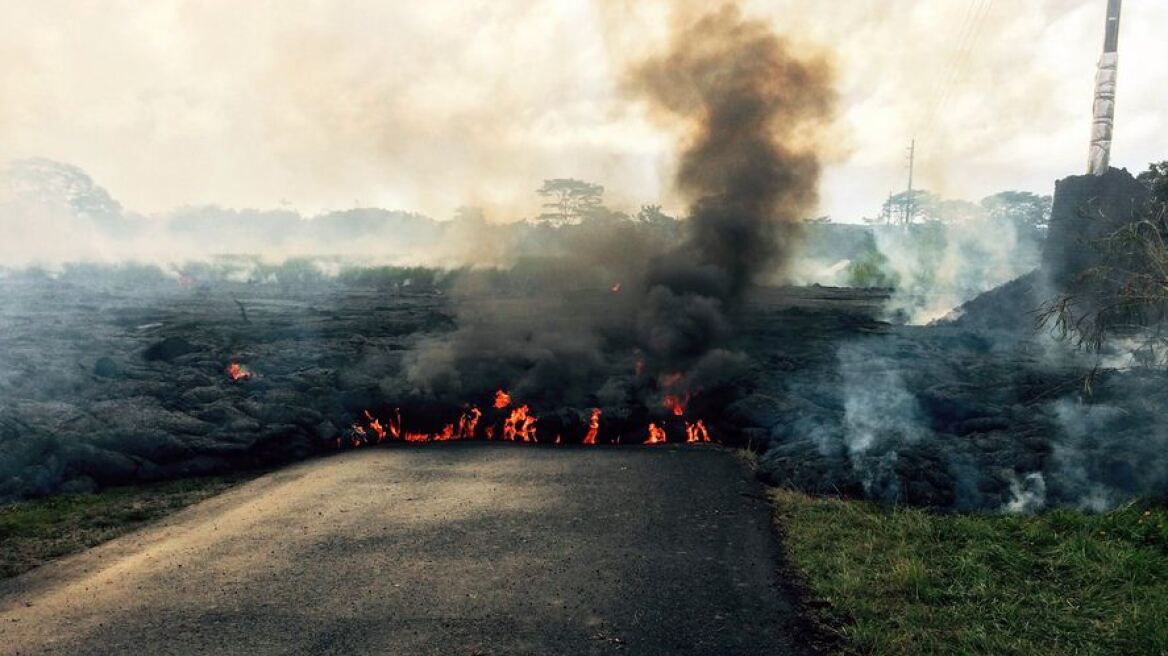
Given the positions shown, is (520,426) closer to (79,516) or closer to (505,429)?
(505,429)

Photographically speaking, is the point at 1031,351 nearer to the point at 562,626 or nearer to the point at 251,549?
the point at 562,626

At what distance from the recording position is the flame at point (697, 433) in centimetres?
2012

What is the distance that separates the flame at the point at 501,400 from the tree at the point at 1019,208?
251 ft

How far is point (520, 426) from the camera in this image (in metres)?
20.6

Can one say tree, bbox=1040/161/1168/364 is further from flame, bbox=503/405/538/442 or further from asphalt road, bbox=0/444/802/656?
flame, bbox=503/405/538/442

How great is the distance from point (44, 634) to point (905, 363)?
939 inches

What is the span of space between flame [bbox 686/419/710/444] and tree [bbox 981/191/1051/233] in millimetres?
74049

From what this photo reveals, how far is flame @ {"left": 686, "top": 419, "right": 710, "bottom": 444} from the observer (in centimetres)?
2012

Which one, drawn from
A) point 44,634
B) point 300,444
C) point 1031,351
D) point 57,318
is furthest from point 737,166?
point 57,318

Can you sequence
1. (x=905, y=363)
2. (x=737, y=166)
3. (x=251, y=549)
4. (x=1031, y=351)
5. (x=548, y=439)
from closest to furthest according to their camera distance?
1. (x=251, y=549)
2. (x=548, y=439)
3. (x=905, y=363)
4. (x=1031, y=351)
5. (x=737, y=166)

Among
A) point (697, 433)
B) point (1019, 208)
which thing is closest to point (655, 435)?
point (697, 433)

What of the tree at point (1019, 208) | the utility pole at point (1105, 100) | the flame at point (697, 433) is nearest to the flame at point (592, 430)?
the flame at point (697, 433)

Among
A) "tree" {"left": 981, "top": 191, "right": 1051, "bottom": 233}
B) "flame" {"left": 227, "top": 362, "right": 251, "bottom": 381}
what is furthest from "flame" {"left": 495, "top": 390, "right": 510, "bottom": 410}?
"tree" {"left": 981, "top": 191, "right": 1051, "bottom": 233}

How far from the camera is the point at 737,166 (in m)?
28.9
